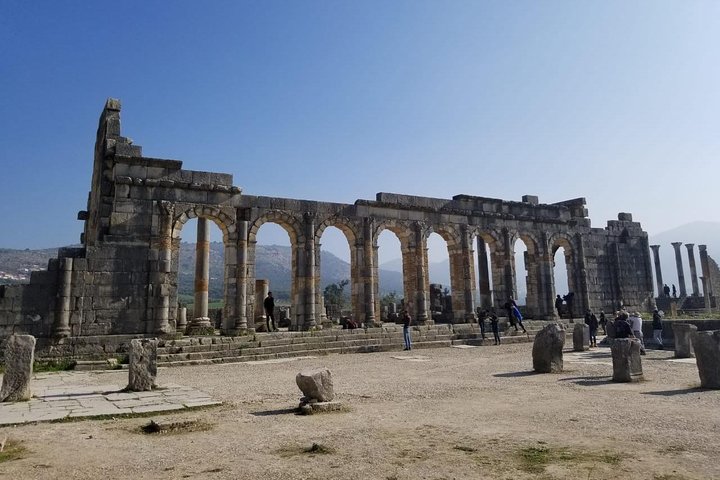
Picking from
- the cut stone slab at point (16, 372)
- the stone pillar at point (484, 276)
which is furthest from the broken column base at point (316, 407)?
the stone pillar at point (484, 276)

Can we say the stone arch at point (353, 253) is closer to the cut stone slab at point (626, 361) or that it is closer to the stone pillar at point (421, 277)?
the stone pillar at point (421, 277)

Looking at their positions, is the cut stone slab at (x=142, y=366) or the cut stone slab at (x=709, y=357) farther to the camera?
the cut stone slab at (x=142, y=366)

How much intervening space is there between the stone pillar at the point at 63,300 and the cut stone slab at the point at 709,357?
16734 millimetres

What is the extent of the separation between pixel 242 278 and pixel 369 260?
18.8ft

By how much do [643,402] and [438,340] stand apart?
485 inches

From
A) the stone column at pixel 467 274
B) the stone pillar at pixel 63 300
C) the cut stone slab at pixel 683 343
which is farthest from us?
the stone column at pixel 467 274

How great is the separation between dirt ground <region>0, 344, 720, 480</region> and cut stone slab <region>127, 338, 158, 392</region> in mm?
1122

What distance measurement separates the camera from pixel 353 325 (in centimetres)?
1997

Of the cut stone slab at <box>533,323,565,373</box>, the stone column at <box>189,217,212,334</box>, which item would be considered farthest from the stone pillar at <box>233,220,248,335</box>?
the cut stone slab at <box>533,323,565,373</box>

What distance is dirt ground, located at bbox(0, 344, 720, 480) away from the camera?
14.9 feet

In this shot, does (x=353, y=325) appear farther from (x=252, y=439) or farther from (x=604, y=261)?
(x=604, y=261)

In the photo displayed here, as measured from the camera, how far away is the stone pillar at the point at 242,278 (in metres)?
17.9

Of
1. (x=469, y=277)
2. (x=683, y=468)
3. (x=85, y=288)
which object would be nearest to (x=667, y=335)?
(x=469, y=277)

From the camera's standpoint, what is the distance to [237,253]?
1848cm
